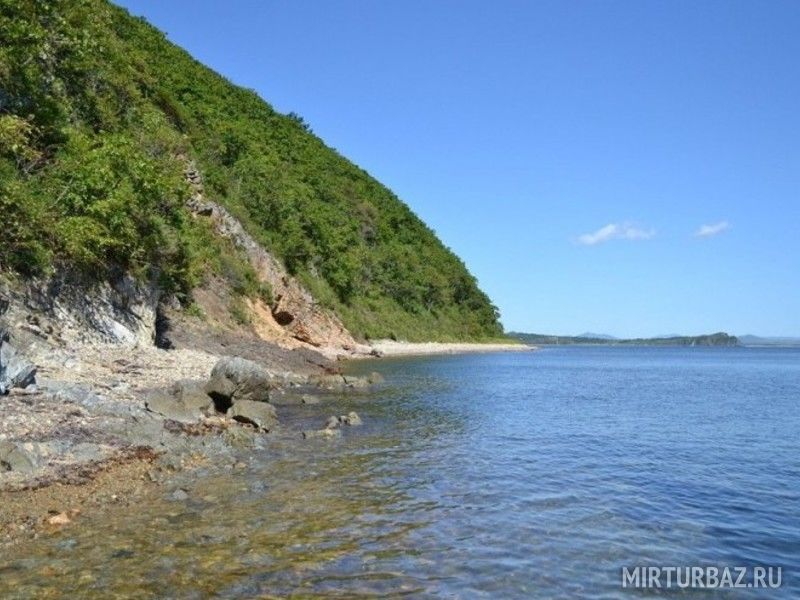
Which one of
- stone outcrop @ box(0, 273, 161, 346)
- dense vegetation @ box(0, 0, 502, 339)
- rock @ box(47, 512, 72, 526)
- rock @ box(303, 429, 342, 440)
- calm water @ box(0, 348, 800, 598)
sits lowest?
calm water @ box(0, 348, 800, 598)

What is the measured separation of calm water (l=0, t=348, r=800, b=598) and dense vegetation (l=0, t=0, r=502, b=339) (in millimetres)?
10523

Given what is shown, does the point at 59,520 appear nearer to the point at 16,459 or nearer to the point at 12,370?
the point at 16,459

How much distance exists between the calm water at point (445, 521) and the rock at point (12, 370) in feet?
16.9

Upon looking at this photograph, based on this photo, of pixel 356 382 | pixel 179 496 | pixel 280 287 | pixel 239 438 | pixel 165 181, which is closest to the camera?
pixel 179 496

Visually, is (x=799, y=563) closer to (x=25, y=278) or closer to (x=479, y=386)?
(x=25, y=278)

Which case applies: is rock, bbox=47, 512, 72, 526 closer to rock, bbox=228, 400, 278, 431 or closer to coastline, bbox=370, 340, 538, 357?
rock, bbox=228, 400, 278, 431

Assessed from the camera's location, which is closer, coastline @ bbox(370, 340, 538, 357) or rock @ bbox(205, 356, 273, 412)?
rock @ bbox(205, 356, 273, 412)

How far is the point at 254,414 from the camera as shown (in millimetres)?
18906

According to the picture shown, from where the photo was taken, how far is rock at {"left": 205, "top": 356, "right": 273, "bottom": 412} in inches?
784

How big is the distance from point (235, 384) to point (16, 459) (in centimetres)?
1050

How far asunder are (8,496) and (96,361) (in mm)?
11945

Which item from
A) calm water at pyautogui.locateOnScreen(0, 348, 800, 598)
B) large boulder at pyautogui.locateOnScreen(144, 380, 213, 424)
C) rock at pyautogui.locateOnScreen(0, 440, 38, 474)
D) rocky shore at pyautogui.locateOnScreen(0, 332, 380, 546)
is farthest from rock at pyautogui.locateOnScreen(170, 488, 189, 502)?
large boulder at pyautogui.locateOnScreen(144, 380, 213, 424)

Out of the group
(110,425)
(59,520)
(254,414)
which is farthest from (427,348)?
(59,520)

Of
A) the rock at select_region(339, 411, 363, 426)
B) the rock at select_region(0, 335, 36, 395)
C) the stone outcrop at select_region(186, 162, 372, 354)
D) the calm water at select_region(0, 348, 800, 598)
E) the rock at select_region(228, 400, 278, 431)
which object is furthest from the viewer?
the stone outcrop at select_region(186, 162, 372, 354)
